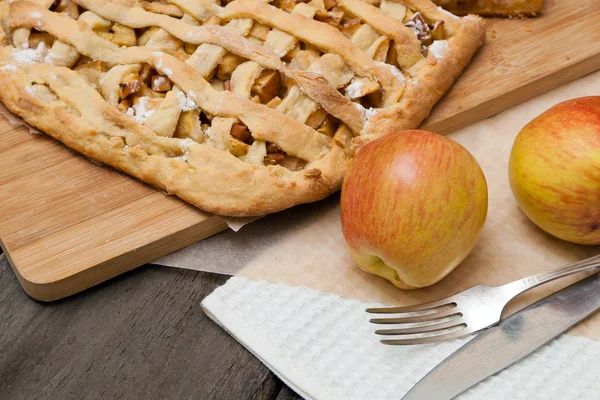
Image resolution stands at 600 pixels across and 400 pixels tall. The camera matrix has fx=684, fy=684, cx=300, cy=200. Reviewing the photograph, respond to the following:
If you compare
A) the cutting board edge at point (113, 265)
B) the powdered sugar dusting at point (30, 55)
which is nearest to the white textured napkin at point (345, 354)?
the cutting board edge at point (113, 265)

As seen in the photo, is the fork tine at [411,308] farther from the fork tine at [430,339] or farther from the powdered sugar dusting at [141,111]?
the powdered sugar dusting at [141,111]

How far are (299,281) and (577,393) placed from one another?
46 cm

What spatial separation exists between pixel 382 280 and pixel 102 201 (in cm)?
52

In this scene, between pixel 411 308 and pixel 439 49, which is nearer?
pixel 411 308

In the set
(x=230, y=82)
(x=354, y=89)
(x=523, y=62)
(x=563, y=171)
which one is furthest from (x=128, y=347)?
(x=523, y=62)

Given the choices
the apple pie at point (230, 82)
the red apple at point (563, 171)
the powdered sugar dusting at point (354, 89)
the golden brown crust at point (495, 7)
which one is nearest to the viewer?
the red apple at point (563, 171)

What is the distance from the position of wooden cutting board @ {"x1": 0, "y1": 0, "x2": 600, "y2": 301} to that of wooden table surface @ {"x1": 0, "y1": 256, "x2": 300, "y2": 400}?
0.04 m

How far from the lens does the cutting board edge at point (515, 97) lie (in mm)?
1406

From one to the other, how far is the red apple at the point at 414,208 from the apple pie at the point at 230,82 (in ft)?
0.51

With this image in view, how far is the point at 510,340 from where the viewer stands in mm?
1021

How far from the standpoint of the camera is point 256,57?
1.30m

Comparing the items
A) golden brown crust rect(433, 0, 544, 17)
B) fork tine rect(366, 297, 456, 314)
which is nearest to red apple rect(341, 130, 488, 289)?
fork tine rect(366, 297, 456, 314)

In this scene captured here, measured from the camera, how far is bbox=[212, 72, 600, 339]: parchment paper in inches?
44.6

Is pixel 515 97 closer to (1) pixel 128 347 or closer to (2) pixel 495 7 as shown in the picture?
(2) pixel 495 7
